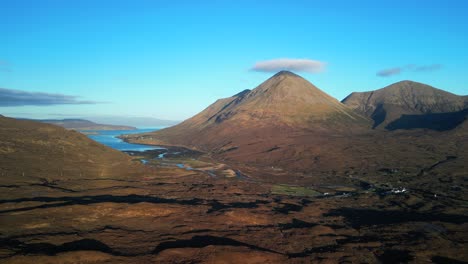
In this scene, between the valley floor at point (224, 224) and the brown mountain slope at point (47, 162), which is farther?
the brown mountain slope at point (47, 162)

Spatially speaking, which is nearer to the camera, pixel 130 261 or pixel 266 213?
pixel 130 261

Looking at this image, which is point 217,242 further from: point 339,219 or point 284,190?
point 284,190

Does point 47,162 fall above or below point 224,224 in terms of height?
above

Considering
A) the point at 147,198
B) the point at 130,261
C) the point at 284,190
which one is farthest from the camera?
the point at 284,190

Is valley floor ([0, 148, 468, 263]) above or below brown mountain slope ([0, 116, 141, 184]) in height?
below

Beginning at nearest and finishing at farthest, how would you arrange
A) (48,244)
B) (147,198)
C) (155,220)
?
(48,244) < (155,220) < (147,198)

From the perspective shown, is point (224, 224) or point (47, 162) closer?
point (224, 224)

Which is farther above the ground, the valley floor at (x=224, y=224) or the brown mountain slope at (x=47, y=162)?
the brown mountain slope at (x=47, y=162)

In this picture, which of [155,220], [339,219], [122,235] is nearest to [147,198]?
[155,220]

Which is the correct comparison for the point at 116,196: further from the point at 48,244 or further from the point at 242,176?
the point at 242,176

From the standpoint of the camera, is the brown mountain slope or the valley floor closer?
the valley floor
